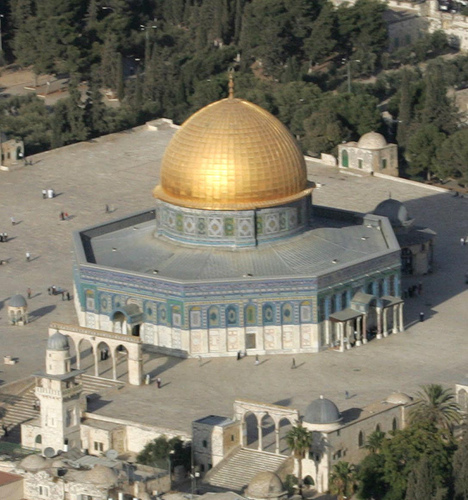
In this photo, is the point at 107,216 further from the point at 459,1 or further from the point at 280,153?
the point at 459,1

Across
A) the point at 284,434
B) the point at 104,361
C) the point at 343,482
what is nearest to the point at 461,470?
the point at 343,482

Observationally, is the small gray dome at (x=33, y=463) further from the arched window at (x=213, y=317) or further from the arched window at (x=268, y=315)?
the arched window at (x=268, y=315)

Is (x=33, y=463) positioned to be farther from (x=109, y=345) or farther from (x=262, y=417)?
(x=109, y=345)

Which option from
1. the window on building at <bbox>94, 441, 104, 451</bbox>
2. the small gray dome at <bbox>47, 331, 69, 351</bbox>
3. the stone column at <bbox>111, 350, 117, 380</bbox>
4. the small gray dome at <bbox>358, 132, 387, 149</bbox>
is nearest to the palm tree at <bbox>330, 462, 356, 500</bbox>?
the window on building at <bbox>94, 441, 104, 451</bbox>

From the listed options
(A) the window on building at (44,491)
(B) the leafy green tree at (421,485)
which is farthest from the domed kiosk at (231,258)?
(B) the leafy green tree at (421,485)

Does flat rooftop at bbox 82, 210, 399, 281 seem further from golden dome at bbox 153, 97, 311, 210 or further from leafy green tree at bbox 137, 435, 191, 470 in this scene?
leafy green tree at bbox 137, 435, 191, 470

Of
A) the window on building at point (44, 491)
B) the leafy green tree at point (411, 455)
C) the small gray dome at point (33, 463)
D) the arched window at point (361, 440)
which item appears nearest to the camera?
the window on building at point (44, 491)
